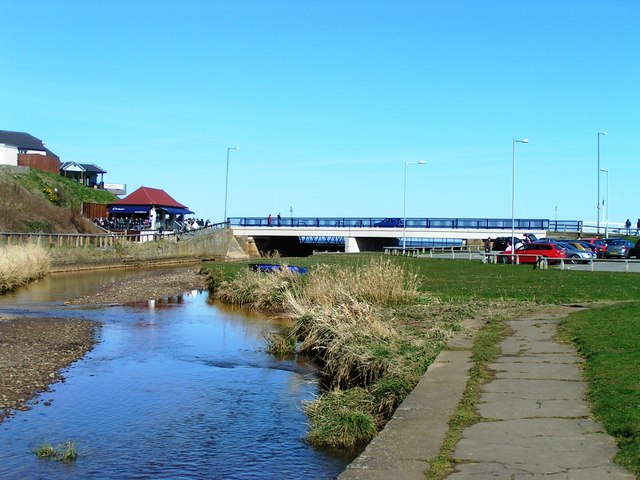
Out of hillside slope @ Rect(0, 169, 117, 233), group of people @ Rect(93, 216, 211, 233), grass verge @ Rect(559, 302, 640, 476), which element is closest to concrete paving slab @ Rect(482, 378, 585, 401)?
grass verge @ Rect(559, 302, 640, 476)

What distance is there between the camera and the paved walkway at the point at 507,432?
718cm

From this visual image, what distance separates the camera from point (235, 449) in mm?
10703

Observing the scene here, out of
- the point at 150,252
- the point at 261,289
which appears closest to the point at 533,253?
the point at 261,289

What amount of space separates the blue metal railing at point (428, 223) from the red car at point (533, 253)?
29.2 m

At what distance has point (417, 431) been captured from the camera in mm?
8625

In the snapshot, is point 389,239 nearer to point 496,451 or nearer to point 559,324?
point 559,324

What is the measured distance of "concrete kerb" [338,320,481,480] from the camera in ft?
24.2

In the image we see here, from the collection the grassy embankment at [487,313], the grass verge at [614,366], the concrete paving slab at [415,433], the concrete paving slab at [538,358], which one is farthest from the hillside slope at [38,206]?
the concrete paving slab at [415,433]

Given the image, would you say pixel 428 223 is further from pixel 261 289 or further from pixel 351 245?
pixel 261 289

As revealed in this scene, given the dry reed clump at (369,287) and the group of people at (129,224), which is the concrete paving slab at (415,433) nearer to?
the dry reed clump at (369,287)

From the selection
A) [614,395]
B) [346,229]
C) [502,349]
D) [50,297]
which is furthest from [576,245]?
[614,395]

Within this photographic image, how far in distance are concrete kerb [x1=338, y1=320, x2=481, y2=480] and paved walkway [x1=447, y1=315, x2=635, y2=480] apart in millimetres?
344

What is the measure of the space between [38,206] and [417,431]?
6995 centimetres

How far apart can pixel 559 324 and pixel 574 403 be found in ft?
24.4
